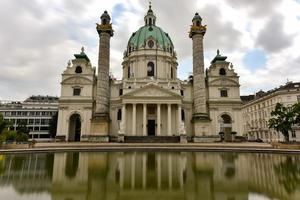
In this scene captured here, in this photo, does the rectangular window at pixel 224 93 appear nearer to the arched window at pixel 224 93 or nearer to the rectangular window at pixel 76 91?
the arched window at pixel 224 93

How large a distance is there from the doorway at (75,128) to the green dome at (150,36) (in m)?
22.8

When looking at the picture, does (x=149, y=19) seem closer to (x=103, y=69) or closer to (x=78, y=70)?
(x=78, y=70)

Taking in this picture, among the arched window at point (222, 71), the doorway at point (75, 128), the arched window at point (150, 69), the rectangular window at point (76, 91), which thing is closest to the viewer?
the rectangular window at point (76, 91)

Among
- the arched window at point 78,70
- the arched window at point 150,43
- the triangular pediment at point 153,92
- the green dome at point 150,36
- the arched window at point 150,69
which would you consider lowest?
the triangular pediment at point 153,92

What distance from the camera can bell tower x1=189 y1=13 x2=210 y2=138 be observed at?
4859 centimetres

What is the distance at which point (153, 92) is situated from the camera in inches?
2066

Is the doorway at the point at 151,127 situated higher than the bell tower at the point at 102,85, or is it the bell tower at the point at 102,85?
the bell tower at the point at 102,85

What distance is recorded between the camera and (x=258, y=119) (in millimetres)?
71750

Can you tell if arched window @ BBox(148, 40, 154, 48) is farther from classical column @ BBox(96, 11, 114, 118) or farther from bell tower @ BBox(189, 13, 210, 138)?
classical column @ BBox(96, 11, 114, 118)

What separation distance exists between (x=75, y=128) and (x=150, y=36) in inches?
1166

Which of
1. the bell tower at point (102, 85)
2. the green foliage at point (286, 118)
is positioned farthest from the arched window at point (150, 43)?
the green foliage at point (286, 118)

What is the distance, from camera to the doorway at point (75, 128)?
56713 mm

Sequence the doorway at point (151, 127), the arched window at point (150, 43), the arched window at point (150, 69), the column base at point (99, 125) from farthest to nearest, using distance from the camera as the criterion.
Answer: the arched window at point (150, 43) < the arched window at point (150, 69) < the doorway at point (151, 127) < the column base at point (99, 125)

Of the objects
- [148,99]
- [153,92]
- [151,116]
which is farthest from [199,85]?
[151,116]
